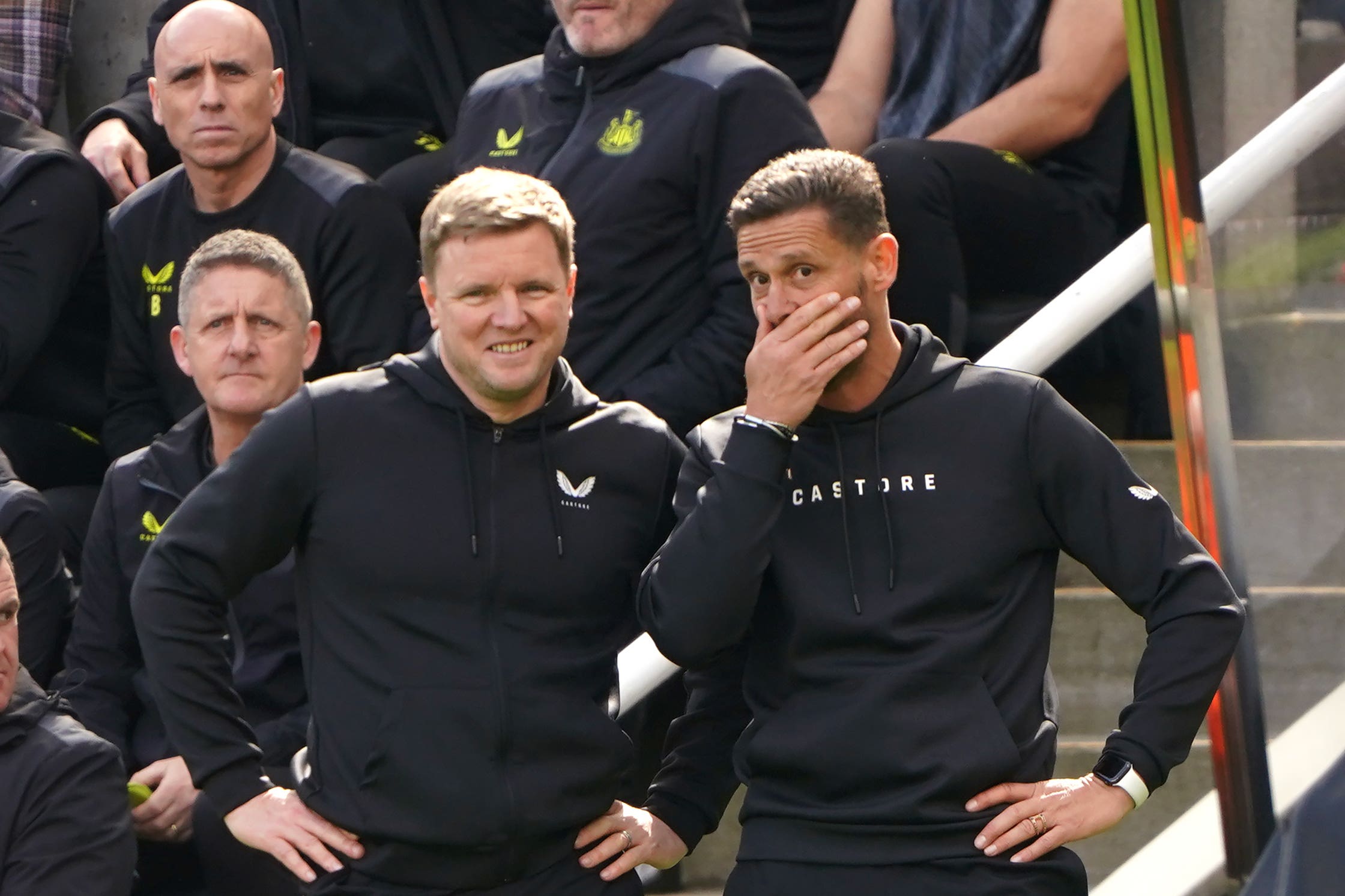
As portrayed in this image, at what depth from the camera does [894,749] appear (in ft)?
7.82

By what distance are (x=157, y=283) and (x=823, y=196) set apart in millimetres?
2034

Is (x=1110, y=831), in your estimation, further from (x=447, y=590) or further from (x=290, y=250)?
(x=290, y=250)

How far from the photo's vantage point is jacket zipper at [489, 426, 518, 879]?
247 centimetres

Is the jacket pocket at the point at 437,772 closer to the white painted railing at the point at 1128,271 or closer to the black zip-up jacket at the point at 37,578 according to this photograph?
the white painted railing at the point at 1128,271

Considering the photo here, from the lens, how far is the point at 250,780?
2611mm

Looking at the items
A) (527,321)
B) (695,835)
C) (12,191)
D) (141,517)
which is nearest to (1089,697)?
(695,835)

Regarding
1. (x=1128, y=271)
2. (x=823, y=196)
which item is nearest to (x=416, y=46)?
(x=1128, y=271)

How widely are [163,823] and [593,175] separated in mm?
1377

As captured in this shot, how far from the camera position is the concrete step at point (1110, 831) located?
342cm

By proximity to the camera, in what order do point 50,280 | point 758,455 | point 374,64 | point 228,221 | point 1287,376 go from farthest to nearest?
point 374,64
point 50,280
point 228,221
point 1287,376
point 758,455

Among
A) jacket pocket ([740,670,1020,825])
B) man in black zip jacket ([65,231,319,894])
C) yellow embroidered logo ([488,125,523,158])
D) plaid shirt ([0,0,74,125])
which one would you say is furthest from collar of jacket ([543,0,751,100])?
plaid shirt ([0,0,74,125])

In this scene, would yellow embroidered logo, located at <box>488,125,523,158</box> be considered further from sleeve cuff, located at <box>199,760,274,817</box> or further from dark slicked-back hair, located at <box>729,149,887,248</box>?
sleeve cuff, located at <box>199,760,274,817</box>

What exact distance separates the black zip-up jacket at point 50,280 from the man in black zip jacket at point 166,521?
0.79 meters

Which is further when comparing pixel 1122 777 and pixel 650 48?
pixel 650 48
